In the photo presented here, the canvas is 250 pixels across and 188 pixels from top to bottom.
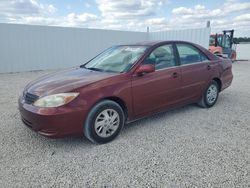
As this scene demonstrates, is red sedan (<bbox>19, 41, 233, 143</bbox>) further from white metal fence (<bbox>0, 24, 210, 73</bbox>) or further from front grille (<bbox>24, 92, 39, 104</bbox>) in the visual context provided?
white metal fence (<bbox>0, 24, 210, 73</bbox>)

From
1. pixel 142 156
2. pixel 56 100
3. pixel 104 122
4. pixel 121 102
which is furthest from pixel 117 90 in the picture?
pixel 142 156

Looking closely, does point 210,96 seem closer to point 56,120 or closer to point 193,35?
point 56,120

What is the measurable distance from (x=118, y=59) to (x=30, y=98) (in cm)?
158

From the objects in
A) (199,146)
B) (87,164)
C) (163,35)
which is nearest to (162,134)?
(199,146)

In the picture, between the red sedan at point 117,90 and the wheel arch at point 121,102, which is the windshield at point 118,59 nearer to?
the red sedan at point 117,90

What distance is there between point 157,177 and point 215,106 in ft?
9.68

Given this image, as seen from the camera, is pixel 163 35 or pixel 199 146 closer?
pixel 199 146

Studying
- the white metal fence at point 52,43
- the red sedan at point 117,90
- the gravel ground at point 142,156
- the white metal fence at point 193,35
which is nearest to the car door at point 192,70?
the red sedan at point 117,90

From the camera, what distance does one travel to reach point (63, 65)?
12.3 metres

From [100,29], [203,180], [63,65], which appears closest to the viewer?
[203,180]

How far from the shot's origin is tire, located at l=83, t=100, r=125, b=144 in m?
2.86

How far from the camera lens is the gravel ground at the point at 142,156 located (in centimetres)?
224

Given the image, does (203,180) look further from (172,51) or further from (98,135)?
(172,51)

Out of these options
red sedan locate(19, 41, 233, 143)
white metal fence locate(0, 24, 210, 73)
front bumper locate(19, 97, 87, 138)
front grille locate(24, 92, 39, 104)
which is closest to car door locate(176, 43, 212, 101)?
red sedan locate(19, 41, 233, 143)
